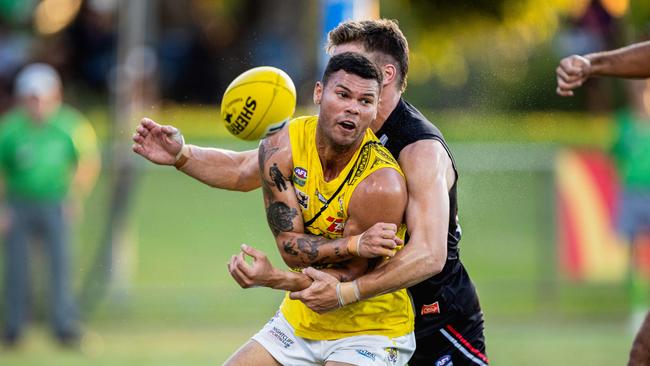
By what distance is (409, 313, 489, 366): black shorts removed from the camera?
6.69 m

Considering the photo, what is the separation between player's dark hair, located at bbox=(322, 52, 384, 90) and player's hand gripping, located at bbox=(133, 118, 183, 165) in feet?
3.40

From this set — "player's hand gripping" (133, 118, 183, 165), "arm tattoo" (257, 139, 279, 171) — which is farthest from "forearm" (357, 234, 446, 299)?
"player's hand gripping" (133, 118, 183, 165)

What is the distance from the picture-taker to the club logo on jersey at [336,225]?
600cm

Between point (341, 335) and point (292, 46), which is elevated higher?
point (292, 46)

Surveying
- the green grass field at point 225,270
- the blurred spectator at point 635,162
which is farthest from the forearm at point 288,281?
the blurred spectator at point 635,162

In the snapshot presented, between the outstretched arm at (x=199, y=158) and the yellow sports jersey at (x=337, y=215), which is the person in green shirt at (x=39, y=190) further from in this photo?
the yellow sports jersey at (x=337, y=215)

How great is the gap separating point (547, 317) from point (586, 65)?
7907mm

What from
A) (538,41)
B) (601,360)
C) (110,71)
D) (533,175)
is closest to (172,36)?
(110,71)

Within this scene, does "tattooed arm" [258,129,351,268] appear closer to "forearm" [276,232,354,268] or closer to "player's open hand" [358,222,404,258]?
"forearm" [276,232,354,268]

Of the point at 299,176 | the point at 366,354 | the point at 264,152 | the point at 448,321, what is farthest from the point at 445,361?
the point at 264,152

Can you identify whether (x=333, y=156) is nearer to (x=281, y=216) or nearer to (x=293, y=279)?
(x=281, y=216)

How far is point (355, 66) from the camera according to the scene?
19.4 ft

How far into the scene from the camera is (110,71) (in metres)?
19.1

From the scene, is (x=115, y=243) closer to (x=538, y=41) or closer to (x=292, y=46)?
(x=292, y=46)
